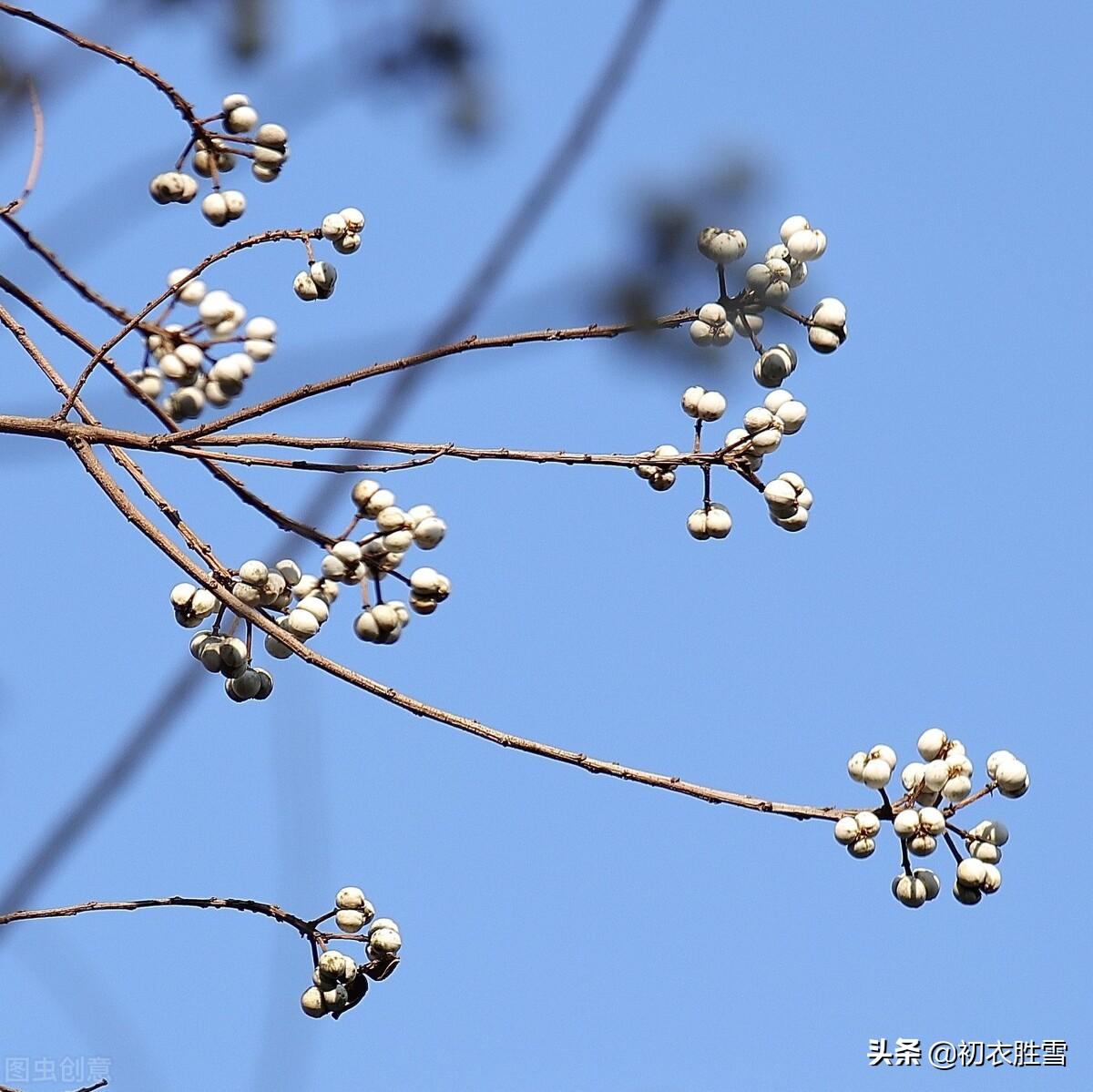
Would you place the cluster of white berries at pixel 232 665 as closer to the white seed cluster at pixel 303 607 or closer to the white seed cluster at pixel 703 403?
the white seed cluster at pixel 303 607

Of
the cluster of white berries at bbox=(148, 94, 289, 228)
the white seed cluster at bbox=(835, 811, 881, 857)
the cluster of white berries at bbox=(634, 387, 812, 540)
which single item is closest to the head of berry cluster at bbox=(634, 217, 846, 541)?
the cluster of white berries at bbox=(634, 387, 812, 540)

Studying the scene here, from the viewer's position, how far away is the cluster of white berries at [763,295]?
192cm

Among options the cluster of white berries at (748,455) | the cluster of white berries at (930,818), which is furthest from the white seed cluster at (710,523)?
the cluster of white berries at (930,818)

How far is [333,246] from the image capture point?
7.18ft

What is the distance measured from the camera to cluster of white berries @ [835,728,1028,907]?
1868 millimetres

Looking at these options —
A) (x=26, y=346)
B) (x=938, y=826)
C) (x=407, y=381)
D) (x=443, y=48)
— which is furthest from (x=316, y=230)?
(x=938, y=826)

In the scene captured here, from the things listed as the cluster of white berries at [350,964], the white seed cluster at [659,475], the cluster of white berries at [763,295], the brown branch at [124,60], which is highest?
the brown branch at [124,60]

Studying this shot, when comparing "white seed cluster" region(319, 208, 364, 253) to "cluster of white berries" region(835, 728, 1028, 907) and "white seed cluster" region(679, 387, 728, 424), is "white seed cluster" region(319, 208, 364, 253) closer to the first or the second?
"white seed cluster" region(679, 387, 728, 424)

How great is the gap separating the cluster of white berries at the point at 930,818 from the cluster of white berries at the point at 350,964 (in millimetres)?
609

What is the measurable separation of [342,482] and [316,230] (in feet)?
1.68

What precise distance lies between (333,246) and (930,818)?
1099 mm

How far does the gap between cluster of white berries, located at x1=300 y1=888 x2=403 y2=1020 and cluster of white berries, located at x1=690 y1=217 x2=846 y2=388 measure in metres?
0.84

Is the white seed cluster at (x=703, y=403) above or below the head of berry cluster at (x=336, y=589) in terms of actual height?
above

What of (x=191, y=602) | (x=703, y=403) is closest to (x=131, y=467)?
(x=191, y=602)
